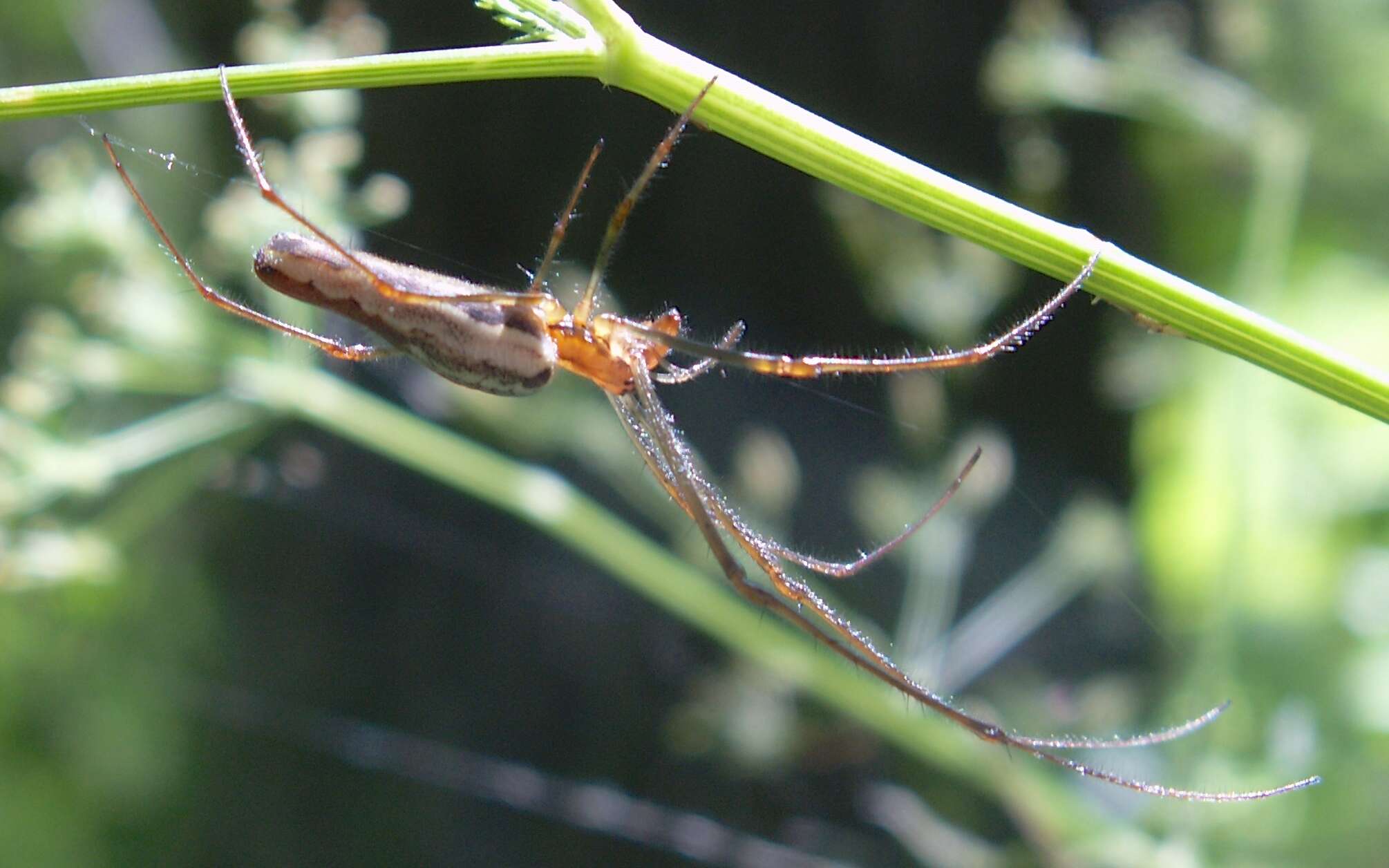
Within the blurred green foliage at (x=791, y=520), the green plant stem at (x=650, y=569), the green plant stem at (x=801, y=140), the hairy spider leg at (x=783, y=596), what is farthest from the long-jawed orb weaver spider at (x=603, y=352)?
the green plant stem at (x=650, y=569)

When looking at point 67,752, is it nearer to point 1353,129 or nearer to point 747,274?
point 747,274

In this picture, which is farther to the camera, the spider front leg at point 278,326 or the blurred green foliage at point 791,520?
the blurred green foliage at point 791,520

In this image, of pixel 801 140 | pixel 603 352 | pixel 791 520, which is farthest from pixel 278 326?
pixel 791 520

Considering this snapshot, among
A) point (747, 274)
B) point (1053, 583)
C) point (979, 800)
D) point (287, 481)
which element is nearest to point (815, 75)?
point (747, 274)

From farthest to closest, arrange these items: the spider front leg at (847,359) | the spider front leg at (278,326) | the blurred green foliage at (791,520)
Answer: the blurred green foliage at (791,520), the spider front leg at (278,326), the spider front leg at (847,359)

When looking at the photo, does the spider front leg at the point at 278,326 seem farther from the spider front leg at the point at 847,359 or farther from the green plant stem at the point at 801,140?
the green plant stem at the point at 801,140
